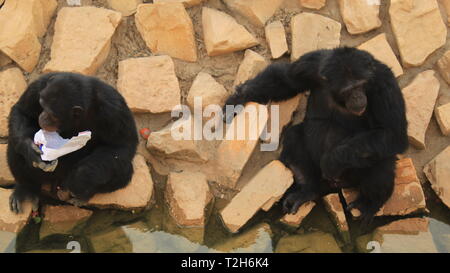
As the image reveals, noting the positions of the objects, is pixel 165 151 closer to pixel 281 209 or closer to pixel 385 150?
pixel 281 209

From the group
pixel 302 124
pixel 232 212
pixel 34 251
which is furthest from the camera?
pixel 302 124

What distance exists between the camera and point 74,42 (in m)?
7.58

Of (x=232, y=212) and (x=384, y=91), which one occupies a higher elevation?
(x=384, y=91)

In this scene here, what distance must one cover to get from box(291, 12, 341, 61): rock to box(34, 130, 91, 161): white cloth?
2.53 m

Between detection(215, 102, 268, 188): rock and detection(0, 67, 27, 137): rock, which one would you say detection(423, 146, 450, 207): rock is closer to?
detection(215, 102, 268, 188): rock

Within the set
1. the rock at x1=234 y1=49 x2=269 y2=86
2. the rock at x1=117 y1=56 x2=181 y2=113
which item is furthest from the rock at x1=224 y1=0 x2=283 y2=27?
the rock at x1=117 y1=56 x2=181 y2=113

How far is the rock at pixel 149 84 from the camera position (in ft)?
24.4

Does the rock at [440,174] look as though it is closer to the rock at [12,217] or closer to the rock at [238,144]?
the rock at [238,144]

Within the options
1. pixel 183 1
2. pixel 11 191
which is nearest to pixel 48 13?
pixel 183 1

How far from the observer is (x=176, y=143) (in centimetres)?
719

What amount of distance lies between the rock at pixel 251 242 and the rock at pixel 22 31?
293 centimetres

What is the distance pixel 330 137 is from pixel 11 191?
3297 mm

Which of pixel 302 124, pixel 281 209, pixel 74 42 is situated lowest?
pixel 281 209

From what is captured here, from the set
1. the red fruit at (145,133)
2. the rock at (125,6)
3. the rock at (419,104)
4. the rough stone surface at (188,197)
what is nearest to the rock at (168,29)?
the rock at (125,6)
